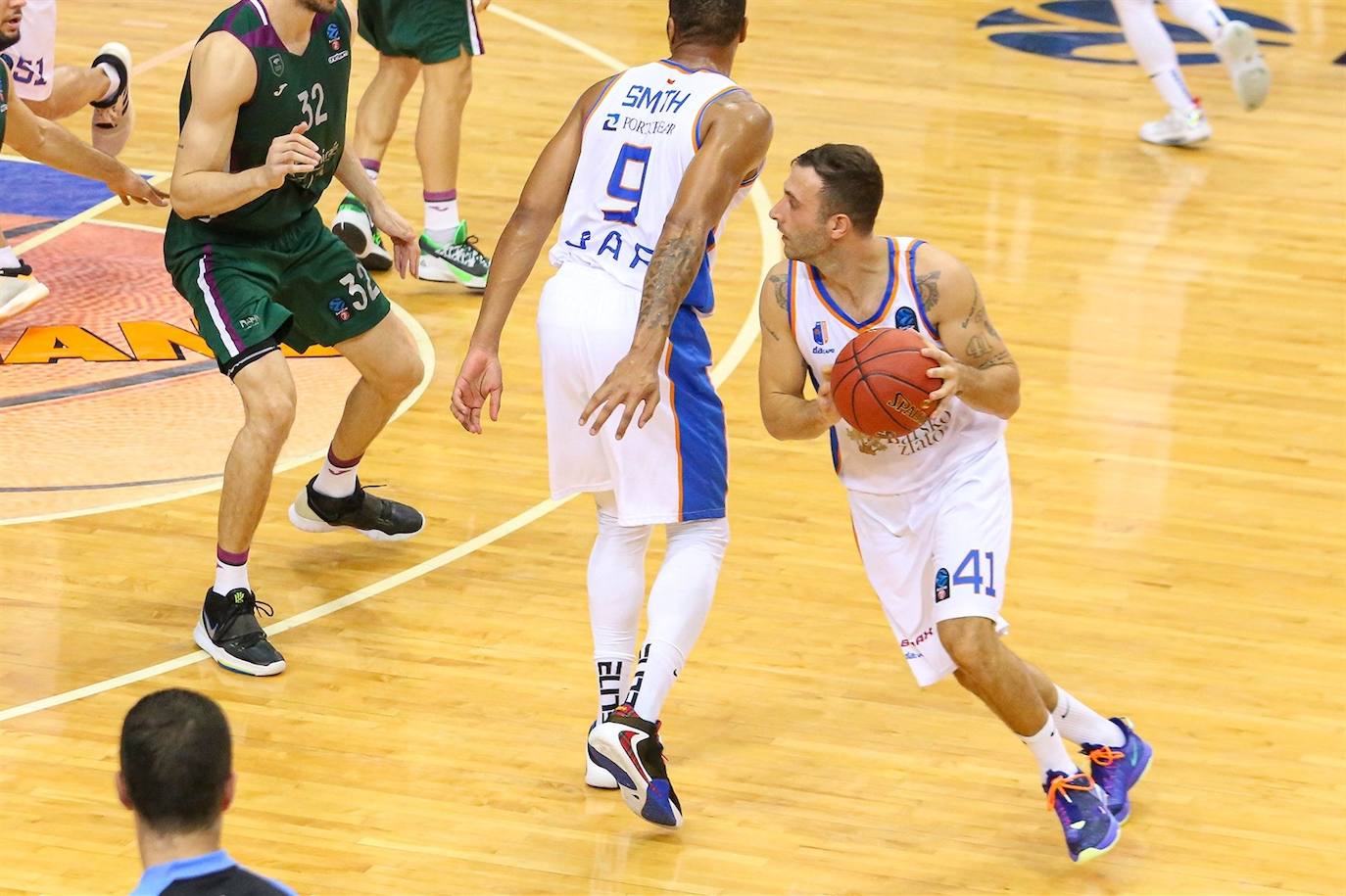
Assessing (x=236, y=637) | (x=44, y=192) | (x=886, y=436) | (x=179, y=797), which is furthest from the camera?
(x=44, y=192)

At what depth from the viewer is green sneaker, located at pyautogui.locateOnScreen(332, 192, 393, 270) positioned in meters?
8.79

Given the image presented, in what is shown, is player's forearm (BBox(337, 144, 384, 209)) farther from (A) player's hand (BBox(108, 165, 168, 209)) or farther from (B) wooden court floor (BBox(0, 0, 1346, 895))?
(B) wooden court floor (BBox(0, 0, 1346, 895))

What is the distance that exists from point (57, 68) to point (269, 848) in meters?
5.45

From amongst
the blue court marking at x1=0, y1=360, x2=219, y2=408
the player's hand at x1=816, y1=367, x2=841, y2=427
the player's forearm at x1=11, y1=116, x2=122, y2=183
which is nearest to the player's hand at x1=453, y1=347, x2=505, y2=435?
the player's hand at x1=816, y1=367, x2=841, y2=427

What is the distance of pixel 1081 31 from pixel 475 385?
375 inches

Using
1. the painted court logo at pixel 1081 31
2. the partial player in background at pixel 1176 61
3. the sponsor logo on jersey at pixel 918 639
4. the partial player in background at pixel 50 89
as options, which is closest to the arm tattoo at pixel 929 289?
the sponsor logo on jersey at pixel 918 639

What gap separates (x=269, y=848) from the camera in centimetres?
489

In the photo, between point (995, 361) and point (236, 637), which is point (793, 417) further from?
point (236, 637)

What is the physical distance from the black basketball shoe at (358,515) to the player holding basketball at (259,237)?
55 centimetres

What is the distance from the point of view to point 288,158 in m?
5.60

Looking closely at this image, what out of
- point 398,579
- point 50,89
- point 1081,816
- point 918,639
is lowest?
point 398,579

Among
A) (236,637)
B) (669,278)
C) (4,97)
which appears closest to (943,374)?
(669,278)

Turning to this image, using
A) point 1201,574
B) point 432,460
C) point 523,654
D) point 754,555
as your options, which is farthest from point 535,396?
point 1201,574

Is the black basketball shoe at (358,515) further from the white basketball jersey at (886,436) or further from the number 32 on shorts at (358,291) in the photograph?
the white basketball jersey at (886,436)
